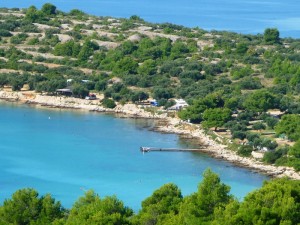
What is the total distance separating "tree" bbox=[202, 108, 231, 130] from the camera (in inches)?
1845

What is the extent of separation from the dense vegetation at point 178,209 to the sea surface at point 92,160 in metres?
7.85

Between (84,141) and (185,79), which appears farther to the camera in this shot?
(185,79)

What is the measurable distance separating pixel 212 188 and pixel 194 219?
299 centimetres

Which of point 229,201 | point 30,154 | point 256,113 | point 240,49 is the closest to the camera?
point 229,201

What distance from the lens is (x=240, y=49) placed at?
6494 centimetres

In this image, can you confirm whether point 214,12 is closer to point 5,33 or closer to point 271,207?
point 5,33

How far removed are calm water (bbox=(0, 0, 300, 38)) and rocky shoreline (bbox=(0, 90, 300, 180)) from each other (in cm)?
4123

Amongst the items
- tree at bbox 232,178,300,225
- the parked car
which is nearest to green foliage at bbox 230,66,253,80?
the parked car

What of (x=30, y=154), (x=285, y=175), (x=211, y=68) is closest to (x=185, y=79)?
(x=211, y=68)

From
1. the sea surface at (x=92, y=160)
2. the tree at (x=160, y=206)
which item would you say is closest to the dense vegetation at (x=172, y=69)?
the sea surface at (x=92, y=160)

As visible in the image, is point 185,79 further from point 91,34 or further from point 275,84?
point 91,34

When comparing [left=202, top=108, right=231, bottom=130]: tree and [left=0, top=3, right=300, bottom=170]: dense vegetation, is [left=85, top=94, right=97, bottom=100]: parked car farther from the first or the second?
[left=202, top=108, right=231, bottom=130]: tree

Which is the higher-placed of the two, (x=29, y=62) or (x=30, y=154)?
(x=29, y=62)

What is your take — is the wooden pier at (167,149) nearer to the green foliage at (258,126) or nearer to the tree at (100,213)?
the green foliage at (258,126)
